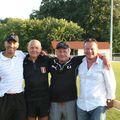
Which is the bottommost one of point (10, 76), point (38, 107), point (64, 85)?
point (38, 107)

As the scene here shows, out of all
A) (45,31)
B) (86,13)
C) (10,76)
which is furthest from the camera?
(86,13)

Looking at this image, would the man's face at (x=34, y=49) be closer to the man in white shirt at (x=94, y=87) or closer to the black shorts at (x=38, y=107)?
the black shorts at (x=38, y=107)

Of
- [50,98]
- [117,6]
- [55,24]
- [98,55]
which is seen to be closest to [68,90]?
[50,98]

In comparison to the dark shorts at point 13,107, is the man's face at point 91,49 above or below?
above

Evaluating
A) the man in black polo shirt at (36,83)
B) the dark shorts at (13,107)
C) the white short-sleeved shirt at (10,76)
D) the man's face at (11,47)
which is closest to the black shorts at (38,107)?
the man in black polo shirt at (36,83)

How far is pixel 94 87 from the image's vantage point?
6.91 m

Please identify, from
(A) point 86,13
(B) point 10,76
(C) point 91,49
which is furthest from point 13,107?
(A) point 86,13

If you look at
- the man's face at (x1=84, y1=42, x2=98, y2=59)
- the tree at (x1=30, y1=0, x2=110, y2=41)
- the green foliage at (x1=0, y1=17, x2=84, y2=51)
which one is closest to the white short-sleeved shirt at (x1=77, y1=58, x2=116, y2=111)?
the man's face at (x1=84, y1=42, x2=98, y2=59)

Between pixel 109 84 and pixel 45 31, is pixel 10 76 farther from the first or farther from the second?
pixel 45 31

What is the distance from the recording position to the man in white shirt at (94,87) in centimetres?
691

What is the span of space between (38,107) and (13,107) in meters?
0.45

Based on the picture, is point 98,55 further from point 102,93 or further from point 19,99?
point 19,99

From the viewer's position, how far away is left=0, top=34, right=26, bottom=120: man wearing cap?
7.44 m

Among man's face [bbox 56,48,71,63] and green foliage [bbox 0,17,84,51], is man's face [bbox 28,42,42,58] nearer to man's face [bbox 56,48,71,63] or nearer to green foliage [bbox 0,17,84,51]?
man's face [bbox 56,48,71,63]
